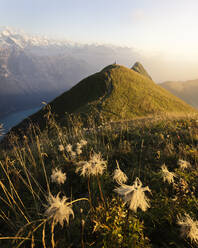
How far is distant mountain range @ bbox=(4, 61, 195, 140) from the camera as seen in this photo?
113ft

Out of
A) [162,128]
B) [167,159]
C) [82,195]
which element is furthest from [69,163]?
[162,128]

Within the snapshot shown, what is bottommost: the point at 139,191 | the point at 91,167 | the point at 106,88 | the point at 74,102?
the point at 74,102

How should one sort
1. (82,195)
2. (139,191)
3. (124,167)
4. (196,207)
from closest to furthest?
1. (139,191)
2. (196,207)
3. (82,195)
4. (124,167)

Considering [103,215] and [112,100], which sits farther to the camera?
[112,100]

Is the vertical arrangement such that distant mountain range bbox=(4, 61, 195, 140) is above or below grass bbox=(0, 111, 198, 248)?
below

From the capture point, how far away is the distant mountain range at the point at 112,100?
113ft

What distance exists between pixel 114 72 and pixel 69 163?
48.5m

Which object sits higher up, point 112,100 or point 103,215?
point 103,215

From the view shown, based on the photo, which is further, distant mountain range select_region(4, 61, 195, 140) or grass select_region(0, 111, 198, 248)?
distant mountain range select_region(4, 61, 195, 140)

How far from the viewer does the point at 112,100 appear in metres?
36.9

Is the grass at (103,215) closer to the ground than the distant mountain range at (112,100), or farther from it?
farther from it

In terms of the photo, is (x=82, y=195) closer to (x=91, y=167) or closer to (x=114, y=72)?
(x=91, y=167)

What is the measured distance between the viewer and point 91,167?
2.54 m

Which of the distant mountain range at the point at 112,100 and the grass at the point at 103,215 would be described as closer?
the grass at the point at 103,215
